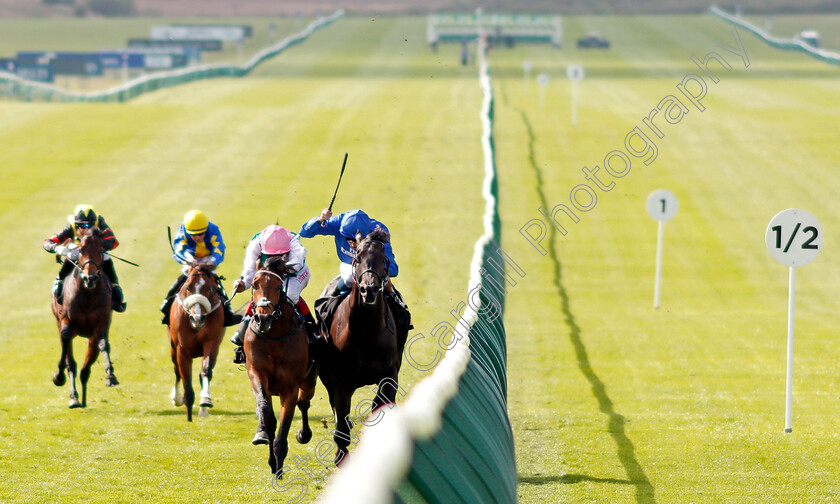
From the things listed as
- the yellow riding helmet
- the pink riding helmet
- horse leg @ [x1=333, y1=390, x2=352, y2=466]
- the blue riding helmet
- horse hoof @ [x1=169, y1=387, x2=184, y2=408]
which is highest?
the blue riding helmet

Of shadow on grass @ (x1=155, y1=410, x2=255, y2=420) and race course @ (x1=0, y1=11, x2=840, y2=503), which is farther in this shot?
shadow on grass @ (x1=155, y1=410, x2=255, y2=420)

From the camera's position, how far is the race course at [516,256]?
9430 mm

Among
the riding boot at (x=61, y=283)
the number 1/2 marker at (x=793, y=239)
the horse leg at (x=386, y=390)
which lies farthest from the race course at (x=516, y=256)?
the number 1/2 marker at (x=793, y=239)

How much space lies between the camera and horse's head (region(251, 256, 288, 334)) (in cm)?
832

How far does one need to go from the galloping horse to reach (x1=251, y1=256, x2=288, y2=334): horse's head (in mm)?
587

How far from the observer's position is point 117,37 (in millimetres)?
83875

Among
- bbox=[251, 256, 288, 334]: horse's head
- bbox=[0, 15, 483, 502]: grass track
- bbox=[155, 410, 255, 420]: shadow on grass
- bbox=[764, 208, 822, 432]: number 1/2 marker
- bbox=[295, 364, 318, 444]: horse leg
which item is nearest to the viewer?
bbox=[251, 256, 288, 334]: horse's head

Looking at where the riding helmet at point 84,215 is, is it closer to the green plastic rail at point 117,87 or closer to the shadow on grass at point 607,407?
the shadow on grass at point 607,407

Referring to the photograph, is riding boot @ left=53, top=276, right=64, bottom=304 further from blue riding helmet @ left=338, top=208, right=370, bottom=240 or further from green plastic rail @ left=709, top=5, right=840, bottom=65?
green plastic rail @ left=709, top=5, right=840, bottom=65

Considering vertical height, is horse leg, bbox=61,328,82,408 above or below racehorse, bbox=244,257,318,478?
below

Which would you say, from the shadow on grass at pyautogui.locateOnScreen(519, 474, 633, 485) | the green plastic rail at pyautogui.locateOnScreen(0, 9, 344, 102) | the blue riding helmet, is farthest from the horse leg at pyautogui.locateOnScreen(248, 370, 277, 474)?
the green plastic rail at pyautogui.locateOnScreen(0, 9, 344, 102)

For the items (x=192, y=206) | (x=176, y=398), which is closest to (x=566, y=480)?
(x=176, y=398)

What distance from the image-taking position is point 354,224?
917 centimetres

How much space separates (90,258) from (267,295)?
3.29 metres
